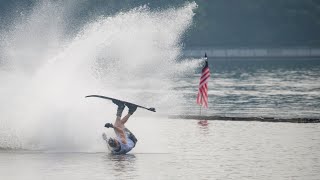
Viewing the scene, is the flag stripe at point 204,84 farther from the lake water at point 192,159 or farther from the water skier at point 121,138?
the water skier at point 121,138

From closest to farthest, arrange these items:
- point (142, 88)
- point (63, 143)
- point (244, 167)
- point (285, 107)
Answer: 1. point (244, 167)
2. point (63, 143)
3. point (285, 107)
4. point (142, 88)

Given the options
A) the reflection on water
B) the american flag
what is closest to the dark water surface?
the american flag

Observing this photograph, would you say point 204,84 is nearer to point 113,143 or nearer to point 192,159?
point 113,143

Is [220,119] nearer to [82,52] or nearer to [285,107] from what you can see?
[82,52]

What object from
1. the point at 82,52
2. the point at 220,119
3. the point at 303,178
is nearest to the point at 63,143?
the point at 82,52

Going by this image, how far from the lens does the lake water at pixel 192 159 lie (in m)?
39.7

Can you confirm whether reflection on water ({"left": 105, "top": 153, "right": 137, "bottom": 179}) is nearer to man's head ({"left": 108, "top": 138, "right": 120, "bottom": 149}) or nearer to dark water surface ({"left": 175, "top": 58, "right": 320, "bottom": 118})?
man's head ({"left": 108, "top": 138, "right": 120, "bottom": 149})

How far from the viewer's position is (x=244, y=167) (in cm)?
4178

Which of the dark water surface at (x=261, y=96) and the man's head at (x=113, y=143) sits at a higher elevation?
the dark water surface at (x=261, y=96)

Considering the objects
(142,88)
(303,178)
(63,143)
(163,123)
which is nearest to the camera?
(303,178)

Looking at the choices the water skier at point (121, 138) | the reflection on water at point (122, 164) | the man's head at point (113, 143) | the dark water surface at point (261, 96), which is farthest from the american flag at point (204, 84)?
the reflection on water at point (122, 164)

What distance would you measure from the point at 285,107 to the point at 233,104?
5252 mm

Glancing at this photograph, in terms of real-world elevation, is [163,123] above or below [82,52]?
below

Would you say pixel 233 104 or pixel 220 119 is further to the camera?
pixel 233 104
